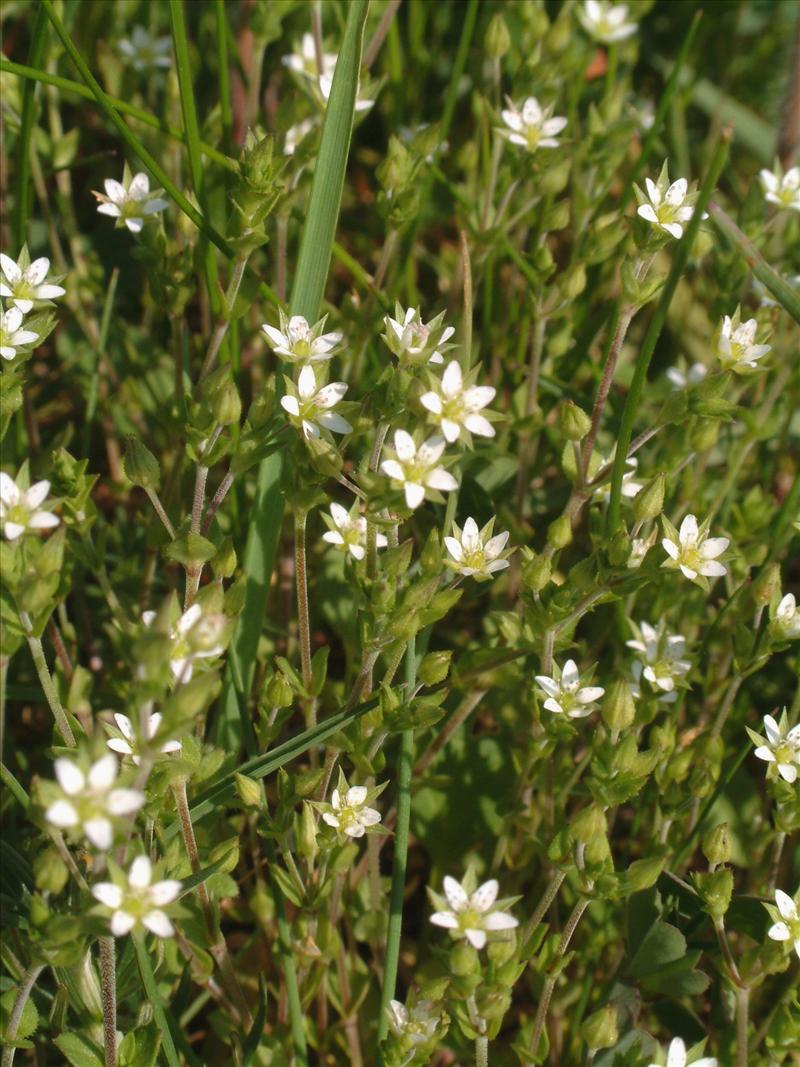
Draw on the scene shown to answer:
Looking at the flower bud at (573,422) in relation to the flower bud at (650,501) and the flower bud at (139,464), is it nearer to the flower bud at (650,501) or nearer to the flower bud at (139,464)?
the flower bud at (650,501)

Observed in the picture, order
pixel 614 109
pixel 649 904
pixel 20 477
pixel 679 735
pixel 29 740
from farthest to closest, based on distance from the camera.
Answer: pixel 614 109 → pixel 29 740 → pixel 679 735 → pixel 649 904 → pixel 20 477

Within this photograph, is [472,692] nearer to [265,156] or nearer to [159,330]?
[265,156]

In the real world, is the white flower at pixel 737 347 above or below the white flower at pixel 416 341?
below

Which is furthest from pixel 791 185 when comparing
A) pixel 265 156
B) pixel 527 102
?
pixel 265 156

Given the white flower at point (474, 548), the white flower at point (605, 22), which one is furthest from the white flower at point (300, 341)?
the white flower at point (605, 22)

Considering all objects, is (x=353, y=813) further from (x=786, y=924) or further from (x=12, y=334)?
(x=12, y=334)

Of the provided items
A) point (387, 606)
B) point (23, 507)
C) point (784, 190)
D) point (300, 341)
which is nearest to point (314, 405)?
→ point (300, 341)

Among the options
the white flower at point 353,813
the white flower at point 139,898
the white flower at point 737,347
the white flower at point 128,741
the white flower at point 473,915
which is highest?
the white flower at point 737,347
